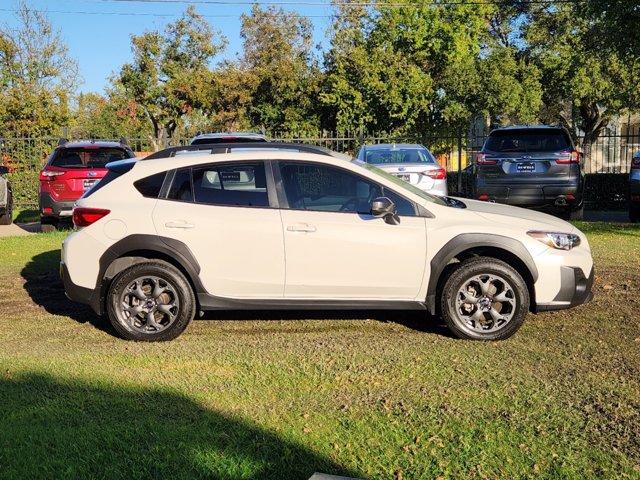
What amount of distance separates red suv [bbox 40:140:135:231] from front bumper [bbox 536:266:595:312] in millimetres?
8801

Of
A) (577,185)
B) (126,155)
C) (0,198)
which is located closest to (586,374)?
(577,185)

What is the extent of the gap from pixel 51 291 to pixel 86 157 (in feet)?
16.8

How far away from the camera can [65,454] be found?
383 cm

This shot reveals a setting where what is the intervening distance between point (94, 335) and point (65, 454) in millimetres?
2577

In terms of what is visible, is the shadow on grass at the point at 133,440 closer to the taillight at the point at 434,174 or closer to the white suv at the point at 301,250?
the white suv at the point at 301,250

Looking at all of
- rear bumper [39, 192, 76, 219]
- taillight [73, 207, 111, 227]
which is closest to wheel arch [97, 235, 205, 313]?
taillight [73, 207, 111, 227]

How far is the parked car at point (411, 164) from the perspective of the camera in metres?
11.6

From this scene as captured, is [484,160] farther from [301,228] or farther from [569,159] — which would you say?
[301,228]

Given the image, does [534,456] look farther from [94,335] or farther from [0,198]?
[0,198]

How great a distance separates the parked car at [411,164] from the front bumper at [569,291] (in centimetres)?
523

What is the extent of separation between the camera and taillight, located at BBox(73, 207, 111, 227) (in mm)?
6117

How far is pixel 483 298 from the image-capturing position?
19.4ft

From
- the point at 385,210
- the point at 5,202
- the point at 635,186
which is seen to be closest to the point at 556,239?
the point at 385,210

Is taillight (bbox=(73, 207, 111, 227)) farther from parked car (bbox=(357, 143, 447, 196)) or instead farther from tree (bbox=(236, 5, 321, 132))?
tree (bbox=(236, 5, 321, 132))
